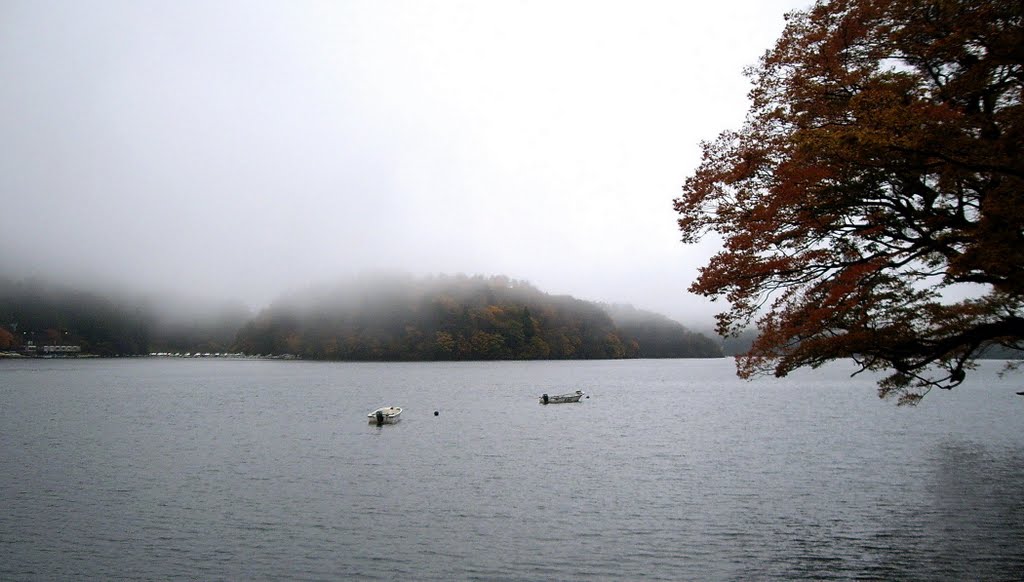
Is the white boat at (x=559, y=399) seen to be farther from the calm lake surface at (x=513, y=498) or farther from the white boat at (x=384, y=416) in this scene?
the white boat at (x=384, y=416)

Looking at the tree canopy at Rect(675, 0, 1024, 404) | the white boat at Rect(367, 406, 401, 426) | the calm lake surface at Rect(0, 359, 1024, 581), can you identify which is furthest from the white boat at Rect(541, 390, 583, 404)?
the tree canopy at Rect(675, 0, 1024, 404)

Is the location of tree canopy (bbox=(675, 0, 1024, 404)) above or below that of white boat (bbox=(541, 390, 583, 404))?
above

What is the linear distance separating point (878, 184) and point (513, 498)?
59.9ft

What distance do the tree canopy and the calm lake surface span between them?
651 cm

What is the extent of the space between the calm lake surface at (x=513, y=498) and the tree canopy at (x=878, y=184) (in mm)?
6512

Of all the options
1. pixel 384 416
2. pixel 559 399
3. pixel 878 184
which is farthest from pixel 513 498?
pixel 559 399

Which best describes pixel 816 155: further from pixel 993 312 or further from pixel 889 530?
pixel 889 530

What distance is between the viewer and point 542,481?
29.5 meters

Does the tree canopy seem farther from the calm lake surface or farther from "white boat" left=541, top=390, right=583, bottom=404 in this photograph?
"white boat" left=541, top=390, right=583, bottom=404

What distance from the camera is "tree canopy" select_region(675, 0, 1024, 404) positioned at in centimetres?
1116

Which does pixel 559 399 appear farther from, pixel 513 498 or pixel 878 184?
pixel 878 184

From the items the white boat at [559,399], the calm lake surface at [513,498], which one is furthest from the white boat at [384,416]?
the white boat at [559,399]

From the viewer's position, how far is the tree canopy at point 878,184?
36.6ft

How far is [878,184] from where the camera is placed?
42.0 ft
